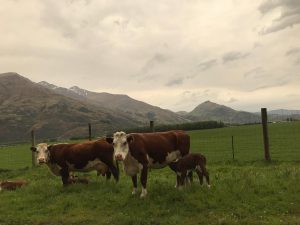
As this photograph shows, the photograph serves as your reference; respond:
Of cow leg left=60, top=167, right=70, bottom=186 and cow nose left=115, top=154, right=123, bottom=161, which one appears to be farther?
cow leg left=60, top=167, right=70, bottom=186

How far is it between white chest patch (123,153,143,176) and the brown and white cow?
8.66 ft

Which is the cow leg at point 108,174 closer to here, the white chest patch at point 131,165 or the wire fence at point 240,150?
the white chest patch at point 131,165

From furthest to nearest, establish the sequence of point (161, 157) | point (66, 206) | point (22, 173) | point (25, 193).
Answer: point (22, 173), point (25, 193), point (161, 157), point (66, 206)

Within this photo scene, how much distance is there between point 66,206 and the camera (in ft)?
42.6

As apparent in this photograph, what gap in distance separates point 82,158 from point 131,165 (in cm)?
317

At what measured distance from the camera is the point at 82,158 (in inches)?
627

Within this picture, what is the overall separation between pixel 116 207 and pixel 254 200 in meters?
4.04

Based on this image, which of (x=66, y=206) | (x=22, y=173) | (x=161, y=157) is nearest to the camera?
(x=66, y=206)

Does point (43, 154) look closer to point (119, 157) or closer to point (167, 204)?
point (119, 157)

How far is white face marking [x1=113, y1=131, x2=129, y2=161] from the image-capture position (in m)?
12.7

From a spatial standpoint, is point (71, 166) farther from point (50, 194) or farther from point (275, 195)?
point (275, 195)

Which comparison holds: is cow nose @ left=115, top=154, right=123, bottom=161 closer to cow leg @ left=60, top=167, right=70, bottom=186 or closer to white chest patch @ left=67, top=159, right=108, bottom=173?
white chest patch @ left=67, top=159, right=108, bottom=173

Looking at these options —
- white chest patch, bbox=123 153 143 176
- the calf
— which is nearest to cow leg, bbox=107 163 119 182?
white chest patch, bbox=123 153 143 176

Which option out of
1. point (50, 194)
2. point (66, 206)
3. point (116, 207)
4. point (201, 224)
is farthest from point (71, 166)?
point (201, 224)
